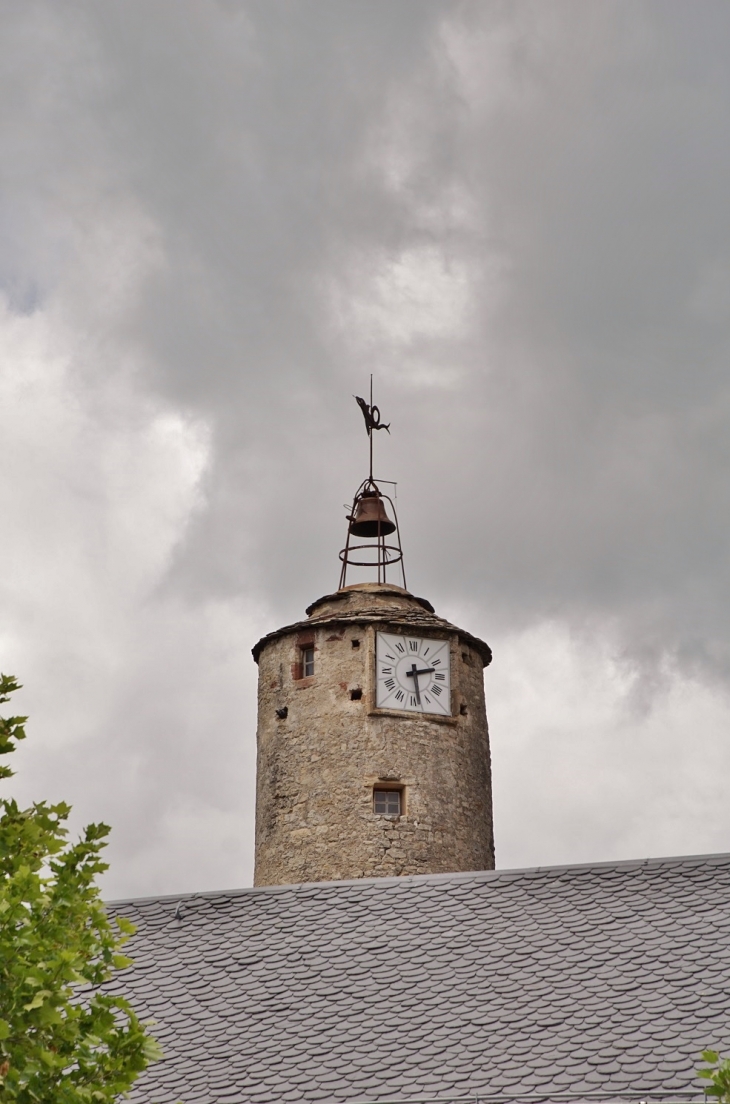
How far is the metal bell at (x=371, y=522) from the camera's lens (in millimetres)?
26234

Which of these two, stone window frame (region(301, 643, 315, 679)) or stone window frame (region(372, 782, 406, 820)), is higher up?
stone window frame (region(301, 643, 315, 679))

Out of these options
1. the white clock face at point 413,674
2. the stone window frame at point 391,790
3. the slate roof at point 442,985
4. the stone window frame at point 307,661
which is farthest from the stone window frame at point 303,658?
the slate roof at point 442,985

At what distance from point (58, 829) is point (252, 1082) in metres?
4.16

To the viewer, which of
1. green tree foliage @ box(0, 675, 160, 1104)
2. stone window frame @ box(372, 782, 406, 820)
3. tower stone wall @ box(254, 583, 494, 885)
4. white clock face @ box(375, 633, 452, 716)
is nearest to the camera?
green tree foliage @ box(0, 675, 160, 1104)

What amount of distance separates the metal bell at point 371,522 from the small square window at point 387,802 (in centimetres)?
518

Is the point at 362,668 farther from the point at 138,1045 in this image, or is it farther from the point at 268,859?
the point at 138,1045

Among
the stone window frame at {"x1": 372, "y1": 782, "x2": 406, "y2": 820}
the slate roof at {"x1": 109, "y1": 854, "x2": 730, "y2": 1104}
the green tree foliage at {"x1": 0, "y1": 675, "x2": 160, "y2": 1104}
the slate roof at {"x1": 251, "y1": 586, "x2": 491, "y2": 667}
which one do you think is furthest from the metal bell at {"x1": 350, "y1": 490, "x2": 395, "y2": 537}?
the green tree foliage at {"x1": 0, "y1": 675, "x2": 160, "y2": 1104}

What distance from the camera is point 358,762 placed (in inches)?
896

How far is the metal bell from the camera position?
26234 mm

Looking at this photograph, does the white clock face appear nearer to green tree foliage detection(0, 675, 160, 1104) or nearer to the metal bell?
the metal bell

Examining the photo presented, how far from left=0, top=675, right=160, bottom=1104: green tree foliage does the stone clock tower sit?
531 inches

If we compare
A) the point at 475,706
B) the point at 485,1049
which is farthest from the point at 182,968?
the point at 475,706

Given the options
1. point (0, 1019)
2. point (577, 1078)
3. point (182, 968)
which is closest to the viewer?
point (0, 1019)

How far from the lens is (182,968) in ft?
46.7
